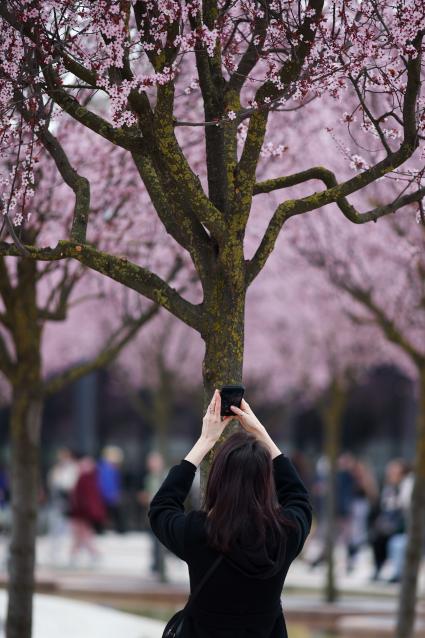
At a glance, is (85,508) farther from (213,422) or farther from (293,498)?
(293,498)

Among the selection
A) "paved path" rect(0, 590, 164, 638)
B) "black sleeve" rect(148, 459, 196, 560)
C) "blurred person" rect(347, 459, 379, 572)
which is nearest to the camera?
"black sleeve" rect(148, 459, 196, 560)

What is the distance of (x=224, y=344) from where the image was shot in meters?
6.16

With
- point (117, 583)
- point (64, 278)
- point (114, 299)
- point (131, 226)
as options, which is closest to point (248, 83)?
point (131, 226)

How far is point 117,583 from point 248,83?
30.9 feet

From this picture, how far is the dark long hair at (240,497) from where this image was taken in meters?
4.45

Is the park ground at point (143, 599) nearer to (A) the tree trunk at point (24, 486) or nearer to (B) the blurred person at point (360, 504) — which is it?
(B) the blurred person at point (360, 504)

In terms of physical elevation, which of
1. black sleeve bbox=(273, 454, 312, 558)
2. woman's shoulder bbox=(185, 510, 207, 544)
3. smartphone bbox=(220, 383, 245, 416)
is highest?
smartphone bbox=(220, 383, 245, 416)

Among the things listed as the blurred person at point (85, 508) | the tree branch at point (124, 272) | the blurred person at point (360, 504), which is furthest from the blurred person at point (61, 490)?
the tree branch at point (124, 272)

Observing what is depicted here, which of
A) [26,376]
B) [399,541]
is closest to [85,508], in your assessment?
[399,541]

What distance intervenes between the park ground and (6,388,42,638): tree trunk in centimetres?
114

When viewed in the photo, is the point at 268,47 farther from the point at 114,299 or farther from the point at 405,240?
the point at 114,299

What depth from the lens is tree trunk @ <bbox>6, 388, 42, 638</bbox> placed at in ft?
31.8

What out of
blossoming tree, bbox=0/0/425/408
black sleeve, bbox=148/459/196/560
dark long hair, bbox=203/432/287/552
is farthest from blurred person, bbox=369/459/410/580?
dark long hair, bbox=203/432/287/552

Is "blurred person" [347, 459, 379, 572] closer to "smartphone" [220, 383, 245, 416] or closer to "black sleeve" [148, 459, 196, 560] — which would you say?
"smartphone" [220, 383, 245, 416]
